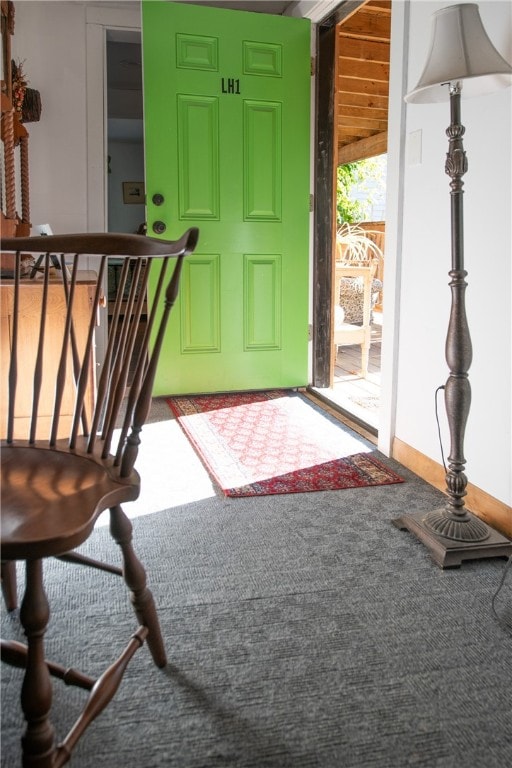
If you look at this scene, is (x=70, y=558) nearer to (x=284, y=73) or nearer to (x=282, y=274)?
(x=282, y=274)

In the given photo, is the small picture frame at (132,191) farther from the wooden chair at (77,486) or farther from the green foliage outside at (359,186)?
the wooden chair at (77,486)

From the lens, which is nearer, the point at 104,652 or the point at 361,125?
the point at 104,652

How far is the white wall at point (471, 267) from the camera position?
6.62 feet

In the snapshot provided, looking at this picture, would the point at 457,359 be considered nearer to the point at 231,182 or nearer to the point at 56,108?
the point at 231,182

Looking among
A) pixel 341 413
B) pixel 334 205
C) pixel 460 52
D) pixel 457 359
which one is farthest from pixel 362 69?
pixel 457 359

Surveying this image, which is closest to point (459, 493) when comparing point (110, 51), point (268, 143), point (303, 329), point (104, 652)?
point (104, 652)

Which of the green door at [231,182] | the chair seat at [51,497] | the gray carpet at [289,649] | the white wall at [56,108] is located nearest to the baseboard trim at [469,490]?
the gray carpet at [289,649]

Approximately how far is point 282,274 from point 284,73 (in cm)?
114

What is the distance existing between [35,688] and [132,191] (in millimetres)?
8019

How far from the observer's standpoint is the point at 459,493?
6.57 feet

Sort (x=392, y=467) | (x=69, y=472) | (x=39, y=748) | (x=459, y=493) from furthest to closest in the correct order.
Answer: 1. (x=392, y=467)
2. (x=459, y=493)
3. (x=69, y=472)
4. (x=39, y=748)

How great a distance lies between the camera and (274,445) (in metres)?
3.03

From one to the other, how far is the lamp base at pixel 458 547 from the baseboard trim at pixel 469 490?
0.25ft

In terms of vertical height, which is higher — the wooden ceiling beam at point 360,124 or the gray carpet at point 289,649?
the wooden ceiling beam at point 360,124
